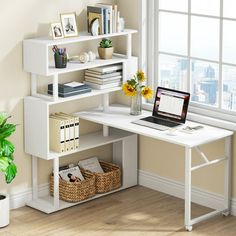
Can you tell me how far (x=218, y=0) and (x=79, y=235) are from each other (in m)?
2.04

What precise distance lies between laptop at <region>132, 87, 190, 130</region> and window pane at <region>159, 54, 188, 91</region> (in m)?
0.25

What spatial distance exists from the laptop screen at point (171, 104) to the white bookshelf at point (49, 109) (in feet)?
1.31

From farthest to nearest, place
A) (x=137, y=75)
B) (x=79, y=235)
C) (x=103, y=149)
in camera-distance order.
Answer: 1. (x=103, y=149)
2. (x=137, y=75)
3. (x=79, y=235)

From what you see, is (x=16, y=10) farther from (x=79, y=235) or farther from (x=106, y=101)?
(x=79, y=235)

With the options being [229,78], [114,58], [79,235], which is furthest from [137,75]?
[79,235]

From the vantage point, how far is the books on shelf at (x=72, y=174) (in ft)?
19.9

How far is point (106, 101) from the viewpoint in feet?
20.3

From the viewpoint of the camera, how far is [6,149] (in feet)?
17.5

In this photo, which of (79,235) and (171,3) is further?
(171,3)

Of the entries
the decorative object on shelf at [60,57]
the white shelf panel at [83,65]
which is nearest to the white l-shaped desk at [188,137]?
the white shelf panel at [83,65]

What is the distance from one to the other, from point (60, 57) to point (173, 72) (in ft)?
3.35

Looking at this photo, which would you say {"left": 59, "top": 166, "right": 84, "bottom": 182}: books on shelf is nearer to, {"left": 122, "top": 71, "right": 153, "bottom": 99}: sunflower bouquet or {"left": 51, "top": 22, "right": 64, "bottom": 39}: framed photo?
{"left": 122, "top": 71, "right": 153, "bottom": 99}: sunflower bouquet

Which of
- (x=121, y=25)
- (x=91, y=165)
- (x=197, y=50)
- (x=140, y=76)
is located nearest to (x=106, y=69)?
(x=140, y=76)

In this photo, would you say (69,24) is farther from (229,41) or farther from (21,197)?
(21,197)
